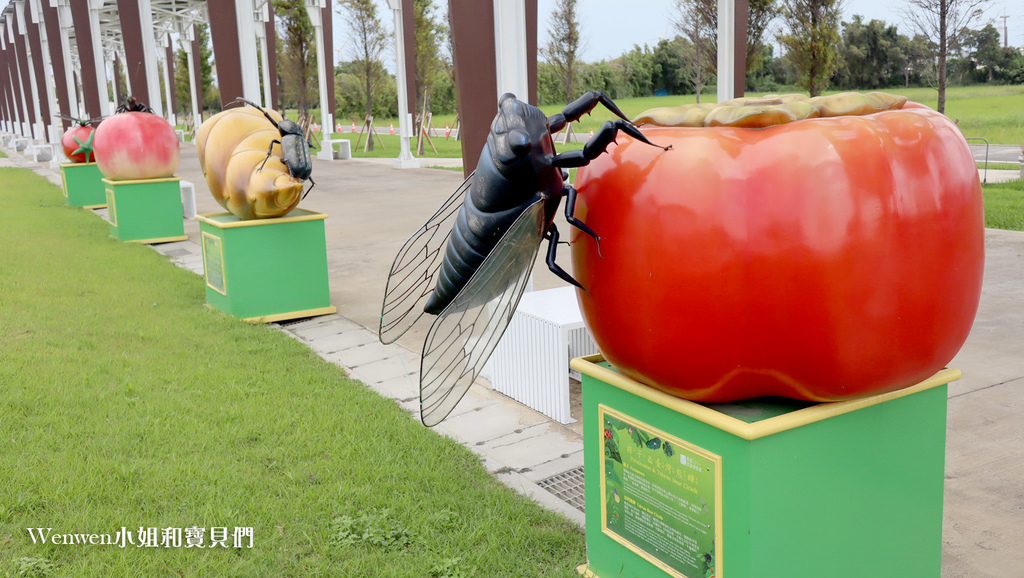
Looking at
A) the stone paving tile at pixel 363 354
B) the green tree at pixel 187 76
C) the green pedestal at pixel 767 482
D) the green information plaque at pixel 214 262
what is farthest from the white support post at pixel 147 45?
the green tree at pixel 187 76

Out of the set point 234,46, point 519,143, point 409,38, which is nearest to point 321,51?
point 409,38

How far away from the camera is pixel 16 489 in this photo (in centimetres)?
376

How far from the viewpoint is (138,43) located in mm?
16562

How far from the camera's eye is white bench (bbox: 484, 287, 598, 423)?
185 inches

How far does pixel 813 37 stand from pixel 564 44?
35.5 ft

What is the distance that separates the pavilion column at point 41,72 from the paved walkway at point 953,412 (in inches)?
845

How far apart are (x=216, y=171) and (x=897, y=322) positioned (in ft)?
20.5

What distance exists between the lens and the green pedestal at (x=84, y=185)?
50.8 feet

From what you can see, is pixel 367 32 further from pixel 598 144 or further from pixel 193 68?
pixel 598 144

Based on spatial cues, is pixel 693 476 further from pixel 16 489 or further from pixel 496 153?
pixel 16 489

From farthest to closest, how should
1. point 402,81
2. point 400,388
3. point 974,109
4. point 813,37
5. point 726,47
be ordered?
point 974,109 → point 402,81 → point 813,37 → point 726,47 → point 400,388

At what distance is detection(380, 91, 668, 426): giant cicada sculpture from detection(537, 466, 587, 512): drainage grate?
1276 mm

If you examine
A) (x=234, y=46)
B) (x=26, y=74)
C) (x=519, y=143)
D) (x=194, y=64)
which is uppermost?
(x=194, y=64)

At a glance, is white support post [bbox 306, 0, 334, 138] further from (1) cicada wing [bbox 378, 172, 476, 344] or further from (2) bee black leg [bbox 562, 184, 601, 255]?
(2) bee black leg [bbox 562, 184, 601, 255]
